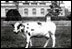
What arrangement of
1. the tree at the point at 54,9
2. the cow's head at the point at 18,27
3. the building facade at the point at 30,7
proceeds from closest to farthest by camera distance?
the cow's head at the point at 18,27, the tree at the point at 54,9, the building facade at the point at 30,7

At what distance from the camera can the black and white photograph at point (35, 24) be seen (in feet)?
15.2

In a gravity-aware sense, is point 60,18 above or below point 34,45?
above

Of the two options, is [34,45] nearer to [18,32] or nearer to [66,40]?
[18,32]

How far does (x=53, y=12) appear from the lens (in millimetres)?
5391

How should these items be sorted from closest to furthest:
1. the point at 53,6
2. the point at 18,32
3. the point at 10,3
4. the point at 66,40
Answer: the point at 18,32 < the point at 66,40 < the point at 53,6 < the point at 10,3

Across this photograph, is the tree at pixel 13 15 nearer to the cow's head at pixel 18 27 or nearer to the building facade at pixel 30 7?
the building facade at pixel 30 7

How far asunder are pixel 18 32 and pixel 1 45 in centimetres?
76

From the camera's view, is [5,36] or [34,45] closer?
[34,45]

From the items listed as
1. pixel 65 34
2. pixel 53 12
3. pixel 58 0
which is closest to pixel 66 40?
pixel 65 34

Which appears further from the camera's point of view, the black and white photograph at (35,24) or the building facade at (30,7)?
the building facade at (30,7)

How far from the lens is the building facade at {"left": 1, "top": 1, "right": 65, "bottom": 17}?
18.2ft

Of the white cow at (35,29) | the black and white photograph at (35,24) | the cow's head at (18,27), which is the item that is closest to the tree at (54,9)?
the black and white photograph at (35,24)

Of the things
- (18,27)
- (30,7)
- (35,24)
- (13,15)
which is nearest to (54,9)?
(30,7)

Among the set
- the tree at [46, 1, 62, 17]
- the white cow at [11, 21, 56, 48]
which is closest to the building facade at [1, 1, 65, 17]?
the tree at [46, 1, 62, 17]
